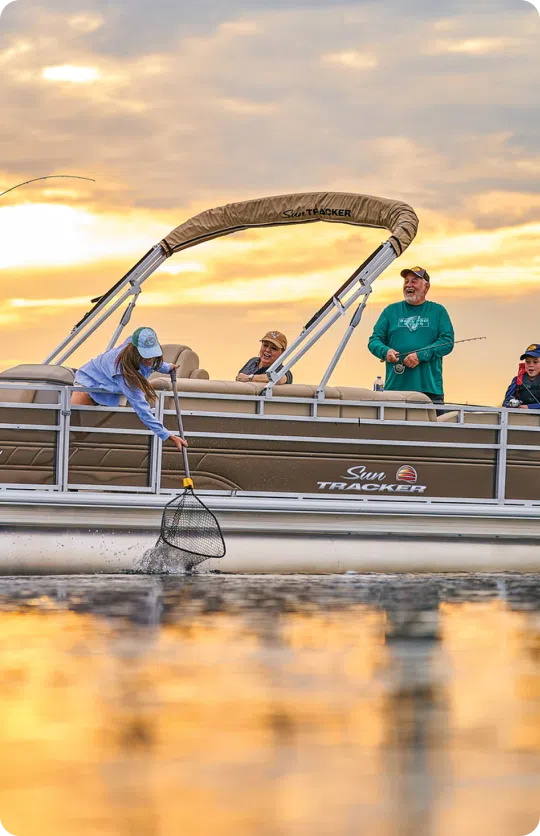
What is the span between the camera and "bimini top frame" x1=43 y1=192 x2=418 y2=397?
11969 mm

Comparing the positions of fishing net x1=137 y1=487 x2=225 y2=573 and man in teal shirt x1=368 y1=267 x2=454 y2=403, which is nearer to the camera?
fishing net x1=137 y1=487 x2=225 y2=573

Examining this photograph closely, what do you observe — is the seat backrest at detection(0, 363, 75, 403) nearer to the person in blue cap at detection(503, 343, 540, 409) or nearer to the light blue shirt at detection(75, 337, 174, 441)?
the light blue shirt at detection(75, 337, 174, 441)

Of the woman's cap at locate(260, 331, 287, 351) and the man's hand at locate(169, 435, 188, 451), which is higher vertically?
the woman's cap at locate(260, 331, 287, 351)

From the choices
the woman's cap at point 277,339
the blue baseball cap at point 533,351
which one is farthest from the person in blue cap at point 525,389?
the woman's cap at point 277,339

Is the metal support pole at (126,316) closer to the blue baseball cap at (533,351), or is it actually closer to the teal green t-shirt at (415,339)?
the teal green t-shirt at (415,339)

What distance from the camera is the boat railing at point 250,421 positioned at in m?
11.3

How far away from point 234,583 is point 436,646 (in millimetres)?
3578

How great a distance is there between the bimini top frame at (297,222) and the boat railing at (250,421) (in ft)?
1.01

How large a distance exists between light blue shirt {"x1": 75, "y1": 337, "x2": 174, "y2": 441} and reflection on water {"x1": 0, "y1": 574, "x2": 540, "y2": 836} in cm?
184

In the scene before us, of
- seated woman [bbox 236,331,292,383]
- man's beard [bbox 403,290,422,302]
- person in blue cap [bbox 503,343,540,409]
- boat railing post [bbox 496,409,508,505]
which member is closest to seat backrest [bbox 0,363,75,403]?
seated woman [bbox 236,331,292,383]

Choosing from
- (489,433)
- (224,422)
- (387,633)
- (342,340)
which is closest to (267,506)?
(224,422)

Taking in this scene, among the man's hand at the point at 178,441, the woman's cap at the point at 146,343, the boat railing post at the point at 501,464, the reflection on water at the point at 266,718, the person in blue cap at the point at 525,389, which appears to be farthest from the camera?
the person in blue cap at the point at 525,389

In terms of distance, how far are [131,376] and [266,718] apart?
5.97 metres

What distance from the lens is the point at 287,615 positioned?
29.6 ft
